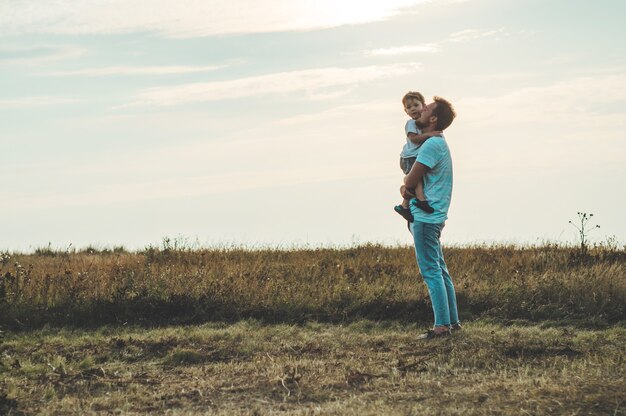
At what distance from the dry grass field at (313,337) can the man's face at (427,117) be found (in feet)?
8.15

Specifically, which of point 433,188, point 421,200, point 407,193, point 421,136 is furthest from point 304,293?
point 421,136

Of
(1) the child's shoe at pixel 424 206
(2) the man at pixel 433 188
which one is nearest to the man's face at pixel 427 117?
(2) the man at pixel 433 188

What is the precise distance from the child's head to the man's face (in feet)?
0.27

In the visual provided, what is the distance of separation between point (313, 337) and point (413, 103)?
3.18 metres

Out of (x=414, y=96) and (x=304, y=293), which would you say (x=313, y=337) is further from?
(x=414, y=96)

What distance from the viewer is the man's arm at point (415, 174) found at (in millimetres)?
8336

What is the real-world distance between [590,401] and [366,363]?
2.52 metres

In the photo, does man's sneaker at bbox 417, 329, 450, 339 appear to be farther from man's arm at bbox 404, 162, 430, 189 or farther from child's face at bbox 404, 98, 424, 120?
child's face at bbox 404, 98, 424, 120

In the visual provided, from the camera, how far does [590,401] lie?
18.8 ft

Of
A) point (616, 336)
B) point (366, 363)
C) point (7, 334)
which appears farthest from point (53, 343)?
point (616, 336)

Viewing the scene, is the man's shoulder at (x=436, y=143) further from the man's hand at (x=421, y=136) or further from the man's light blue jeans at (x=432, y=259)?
the man's light blue jeans at (x=432, y=259)

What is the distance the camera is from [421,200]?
27.6 ft

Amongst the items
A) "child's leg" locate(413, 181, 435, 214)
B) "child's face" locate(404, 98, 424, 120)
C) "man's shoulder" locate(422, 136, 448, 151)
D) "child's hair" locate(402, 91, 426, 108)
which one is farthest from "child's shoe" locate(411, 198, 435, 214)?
"child's hair" locate(402, 91, 426, 108)

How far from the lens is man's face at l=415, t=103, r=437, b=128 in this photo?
27.8 ft
